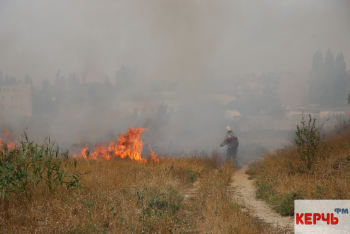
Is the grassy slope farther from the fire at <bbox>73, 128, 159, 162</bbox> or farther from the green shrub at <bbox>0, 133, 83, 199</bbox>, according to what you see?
the fire at <bbox>73, 128, 159, 162</bbox>

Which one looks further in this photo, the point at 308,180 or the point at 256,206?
the point at 308,180

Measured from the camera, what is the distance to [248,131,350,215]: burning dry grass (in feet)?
13.7

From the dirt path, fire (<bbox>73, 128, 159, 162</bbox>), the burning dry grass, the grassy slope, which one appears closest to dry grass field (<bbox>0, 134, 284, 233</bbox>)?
the grassy slope

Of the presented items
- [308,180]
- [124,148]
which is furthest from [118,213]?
[124,148]

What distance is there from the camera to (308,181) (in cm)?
482

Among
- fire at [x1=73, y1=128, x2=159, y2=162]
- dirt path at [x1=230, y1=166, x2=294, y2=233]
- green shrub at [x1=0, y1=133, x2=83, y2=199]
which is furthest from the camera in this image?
fire at [x1=73, y1=128, x2=159, y2=162]

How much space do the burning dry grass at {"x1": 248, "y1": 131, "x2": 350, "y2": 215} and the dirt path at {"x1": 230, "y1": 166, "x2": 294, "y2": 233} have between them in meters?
0.17

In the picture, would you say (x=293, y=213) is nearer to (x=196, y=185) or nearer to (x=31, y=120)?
(x=196, y=185)

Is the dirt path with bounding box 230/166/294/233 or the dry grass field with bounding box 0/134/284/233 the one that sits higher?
the dry grass field with bounding box 0/134/284/233

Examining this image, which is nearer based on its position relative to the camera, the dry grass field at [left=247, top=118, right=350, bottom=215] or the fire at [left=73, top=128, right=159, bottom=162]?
the dry grass field at [left=247, top=118, right=350, bottom=215]

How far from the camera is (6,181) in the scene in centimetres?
331

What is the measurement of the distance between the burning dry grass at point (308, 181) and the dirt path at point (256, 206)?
0.17 metres

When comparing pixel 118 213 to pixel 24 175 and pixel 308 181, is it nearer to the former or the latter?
pixel 24 175

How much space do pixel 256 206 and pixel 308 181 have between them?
4.33ft
